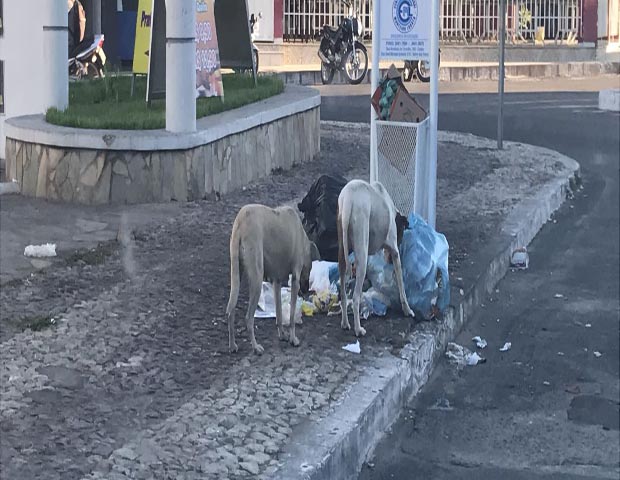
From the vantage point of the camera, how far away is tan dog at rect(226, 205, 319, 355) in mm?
6129

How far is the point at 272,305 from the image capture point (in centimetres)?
718

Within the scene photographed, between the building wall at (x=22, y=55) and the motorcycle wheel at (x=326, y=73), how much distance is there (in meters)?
13.6

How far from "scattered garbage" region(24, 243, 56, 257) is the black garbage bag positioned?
1.83 metres

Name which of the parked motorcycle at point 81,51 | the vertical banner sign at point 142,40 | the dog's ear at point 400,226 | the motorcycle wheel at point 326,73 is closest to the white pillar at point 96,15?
the parked motorcycle at point 81,51

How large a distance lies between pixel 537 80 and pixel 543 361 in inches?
826

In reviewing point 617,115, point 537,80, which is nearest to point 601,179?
point 617,115

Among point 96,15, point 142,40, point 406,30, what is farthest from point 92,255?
point 96,15

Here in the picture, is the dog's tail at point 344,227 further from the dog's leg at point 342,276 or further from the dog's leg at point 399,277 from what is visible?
the dog's leg at point 399,277

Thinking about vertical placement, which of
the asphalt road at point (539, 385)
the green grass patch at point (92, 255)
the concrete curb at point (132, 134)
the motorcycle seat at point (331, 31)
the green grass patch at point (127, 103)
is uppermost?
the motorcycle seat at point (331, 31)

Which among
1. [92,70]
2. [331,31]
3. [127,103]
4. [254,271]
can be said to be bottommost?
[254,271]

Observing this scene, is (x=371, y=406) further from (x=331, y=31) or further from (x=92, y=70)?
(x=331, y=31)

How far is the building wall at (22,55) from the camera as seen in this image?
11656 millimetres

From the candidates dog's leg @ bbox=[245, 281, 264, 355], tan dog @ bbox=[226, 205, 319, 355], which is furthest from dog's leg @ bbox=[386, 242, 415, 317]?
dog's leg @ bbox=[245, 281, 264, 355]

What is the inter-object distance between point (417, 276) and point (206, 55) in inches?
213
